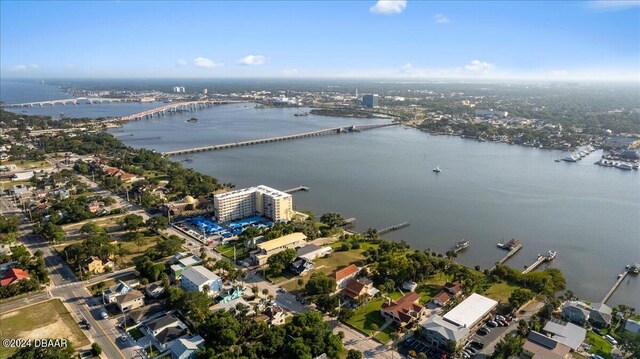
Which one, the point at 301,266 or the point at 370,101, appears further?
the point at 370,101

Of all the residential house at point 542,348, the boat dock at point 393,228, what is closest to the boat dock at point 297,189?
the boat dock at point 393,228

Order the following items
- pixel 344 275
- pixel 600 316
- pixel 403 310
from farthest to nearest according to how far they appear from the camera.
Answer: pixel 344 275, pixel 600 316, pixel 403 310

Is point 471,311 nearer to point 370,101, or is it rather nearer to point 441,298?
point 441,298

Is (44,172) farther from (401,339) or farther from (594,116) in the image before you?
(594,116)

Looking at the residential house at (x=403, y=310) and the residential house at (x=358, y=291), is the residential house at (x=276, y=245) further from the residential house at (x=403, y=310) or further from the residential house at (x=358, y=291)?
the residential house at (x=403, y=310)

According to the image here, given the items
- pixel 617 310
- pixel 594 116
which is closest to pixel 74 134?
pixel 617 310

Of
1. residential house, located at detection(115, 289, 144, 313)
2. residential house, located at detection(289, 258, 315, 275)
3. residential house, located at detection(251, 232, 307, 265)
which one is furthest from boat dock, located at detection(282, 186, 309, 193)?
residential house, located at detection(115, 289, 144, 313)

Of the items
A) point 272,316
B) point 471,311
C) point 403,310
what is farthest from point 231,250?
point 471,311
